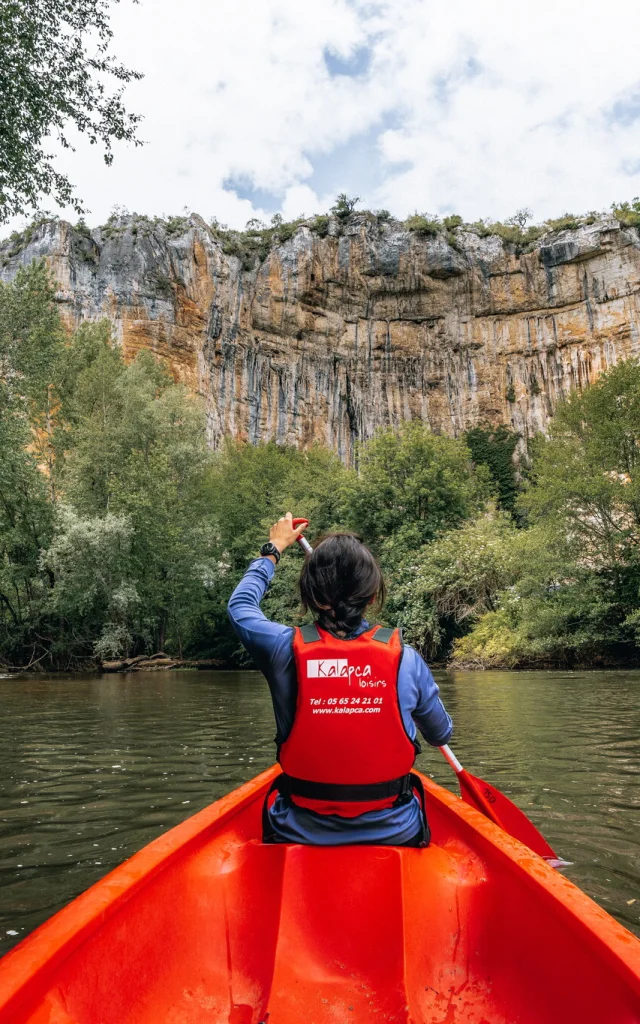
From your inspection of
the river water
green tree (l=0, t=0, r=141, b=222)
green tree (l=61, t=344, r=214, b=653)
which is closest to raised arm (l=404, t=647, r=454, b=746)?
the river water

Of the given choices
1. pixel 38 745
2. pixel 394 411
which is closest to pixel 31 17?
pixel 38 745

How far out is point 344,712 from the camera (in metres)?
1.85

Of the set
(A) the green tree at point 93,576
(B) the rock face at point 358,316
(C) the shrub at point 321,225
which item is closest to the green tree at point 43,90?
(A) the green tree at point 93,576

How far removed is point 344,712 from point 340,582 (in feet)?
1.25

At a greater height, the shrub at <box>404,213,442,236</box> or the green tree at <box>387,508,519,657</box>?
the shrub at <box>404,213,442,236</box>

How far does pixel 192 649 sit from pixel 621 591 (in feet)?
53.7

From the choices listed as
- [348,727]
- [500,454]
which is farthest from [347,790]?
[500,454]

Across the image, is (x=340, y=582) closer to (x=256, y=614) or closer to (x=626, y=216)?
(x=256, y=614)

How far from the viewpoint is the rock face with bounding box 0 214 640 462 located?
1438 inches

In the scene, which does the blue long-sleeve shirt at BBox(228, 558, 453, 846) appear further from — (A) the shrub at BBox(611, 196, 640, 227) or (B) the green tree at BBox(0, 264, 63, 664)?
(A) the shrub at BBox(611, 196, 640, 227)

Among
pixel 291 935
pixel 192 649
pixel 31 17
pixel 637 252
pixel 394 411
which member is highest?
pixel 637 252

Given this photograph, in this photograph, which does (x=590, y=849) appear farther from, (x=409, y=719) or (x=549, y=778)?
(x=409, y=719)

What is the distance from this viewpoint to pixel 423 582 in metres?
19.7

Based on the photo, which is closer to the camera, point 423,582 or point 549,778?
point 549,778
